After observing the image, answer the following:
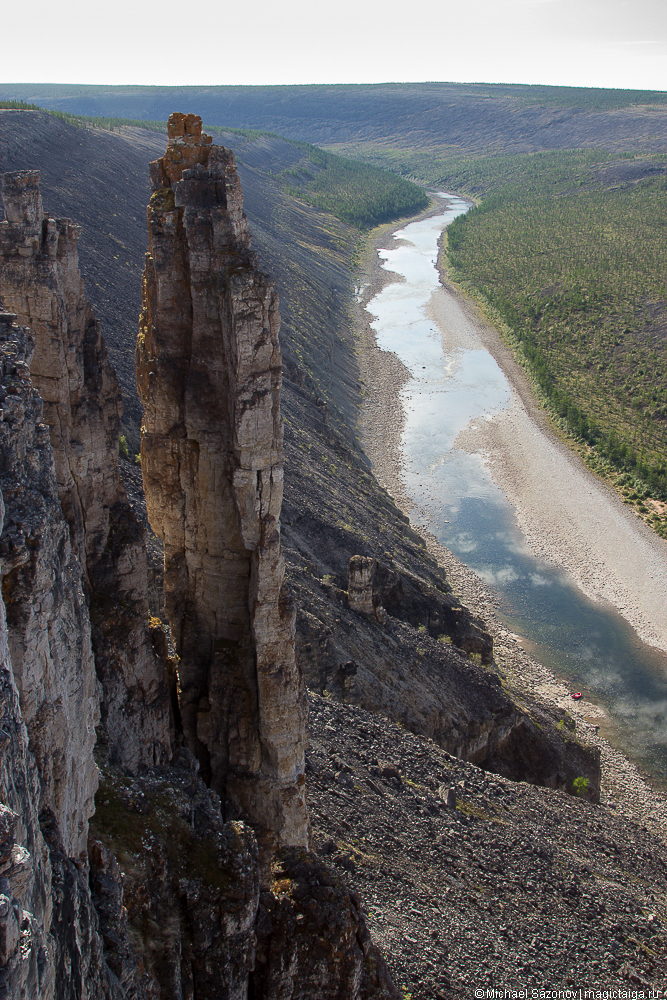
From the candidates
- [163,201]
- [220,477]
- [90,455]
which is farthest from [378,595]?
[163,201]

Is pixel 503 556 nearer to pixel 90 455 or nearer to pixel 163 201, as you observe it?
pixel 90 455

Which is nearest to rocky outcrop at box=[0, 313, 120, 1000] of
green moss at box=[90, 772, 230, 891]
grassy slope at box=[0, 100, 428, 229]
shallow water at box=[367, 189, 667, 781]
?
green moss at box=[90, 772, 230, 891]

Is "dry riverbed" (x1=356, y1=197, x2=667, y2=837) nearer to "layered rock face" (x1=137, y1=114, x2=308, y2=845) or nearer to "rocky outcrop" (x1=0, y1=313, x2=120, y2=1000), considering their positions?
Answer: "layered rock face" (x1=137, y1=114, x2=308, y2=845)

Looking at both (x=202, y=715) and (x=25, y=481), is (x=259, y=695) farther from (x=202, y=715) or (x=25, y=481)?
(x=25, y=481)

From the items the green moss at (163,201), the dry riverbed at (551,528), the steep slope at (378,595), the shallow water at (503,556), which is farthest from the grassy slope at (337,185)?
the green moss at (163,201)

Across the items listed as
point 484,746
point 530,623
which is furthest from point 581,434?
point 484,746

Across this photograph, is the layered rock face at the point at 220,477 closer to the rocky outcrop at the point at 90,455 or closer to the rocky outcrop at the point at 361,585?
the rocky outcrop at the point at 90,455
